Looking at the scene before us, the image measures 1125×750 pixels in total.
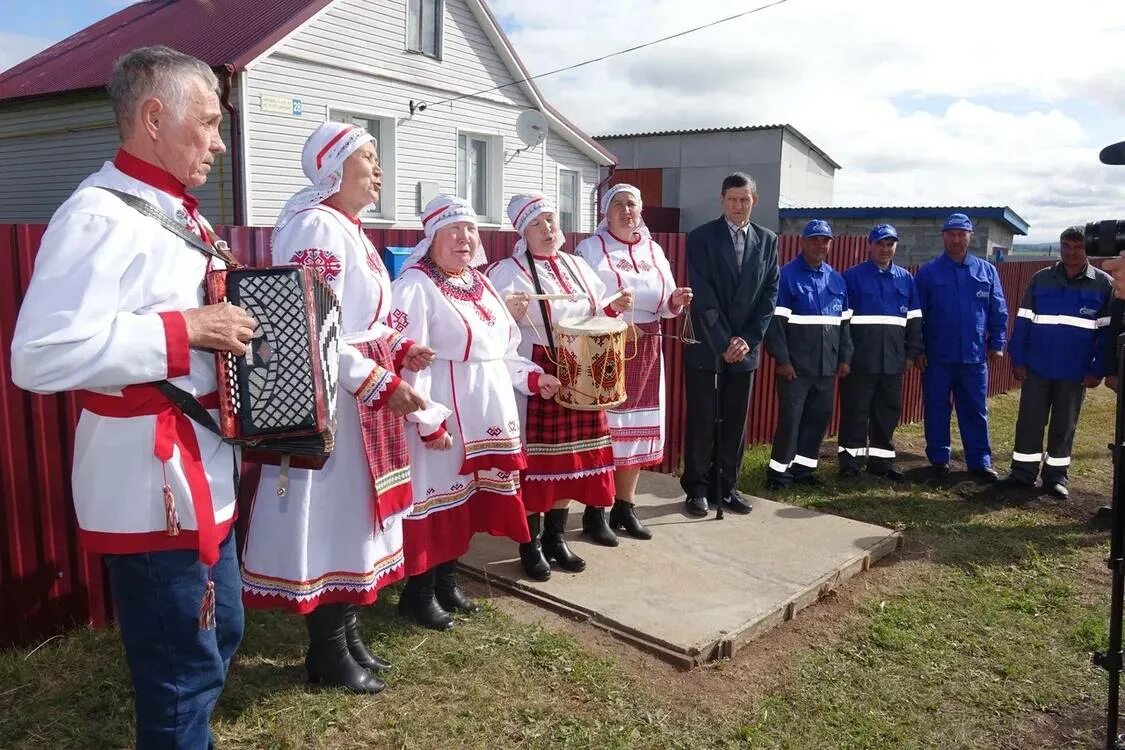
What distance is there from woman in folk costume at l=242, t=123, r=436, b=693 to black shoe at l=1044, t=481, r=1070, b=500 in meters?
5.48

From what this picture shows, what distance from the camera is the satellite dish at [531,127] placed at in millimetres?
14927

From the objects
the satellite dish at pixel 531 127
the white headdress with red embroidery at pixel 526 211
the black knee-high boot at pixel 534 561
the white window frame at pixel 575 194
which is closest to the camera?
the white headdress with red embroidery at pixel 526 211

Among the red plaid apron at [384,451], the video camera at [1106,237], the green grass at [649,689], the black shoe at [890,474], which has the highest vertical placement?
the video camera at [1106,237]

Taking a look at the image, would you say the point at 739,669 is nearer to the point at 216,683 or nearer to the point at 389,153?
the point at 216,683

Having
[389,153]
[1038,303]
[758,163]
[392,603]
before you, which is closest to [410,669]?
[392,603]

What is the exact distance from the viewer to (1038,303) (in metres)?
6.52

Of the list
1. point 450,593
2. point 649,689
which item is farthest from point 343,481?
point 649,689

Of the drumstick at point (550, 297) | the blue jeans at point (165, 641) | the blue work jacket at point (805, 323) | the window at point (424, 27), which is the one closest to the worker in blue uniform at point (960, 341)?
the blue work jacket at point (805, 323)

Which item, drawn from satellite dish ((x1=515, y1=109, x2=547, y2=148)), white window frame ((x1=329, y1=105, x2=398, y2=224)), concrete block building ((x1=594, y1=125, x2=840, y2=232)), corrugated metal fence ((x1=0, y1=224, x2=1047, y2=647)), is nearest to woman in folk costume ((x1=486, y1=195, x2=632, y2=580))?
corrugated metal fence ((x1=0, y1=224, x2=1047, y2=647))

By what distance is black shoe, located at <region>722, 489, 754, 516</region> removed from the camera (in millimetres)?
5570

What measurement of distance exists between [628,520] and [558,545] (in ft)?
2.11

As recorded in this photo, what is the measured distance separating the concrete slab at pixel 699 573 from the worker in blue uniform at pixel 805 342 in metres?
0.78

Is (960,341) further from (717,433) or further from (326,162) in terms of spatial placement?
(326,162)

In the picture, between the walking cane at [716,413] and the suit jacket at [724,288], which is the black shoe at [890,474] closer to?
the walking cane at [716,413]
